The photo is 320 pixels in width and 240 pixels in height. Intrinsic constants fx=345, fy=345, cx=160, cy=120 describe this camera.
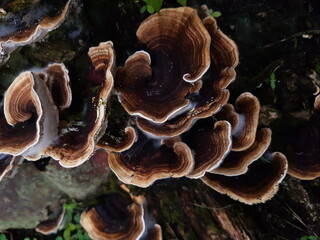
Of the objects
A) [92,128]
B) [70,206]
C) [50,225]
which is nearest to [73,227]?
[50,225]

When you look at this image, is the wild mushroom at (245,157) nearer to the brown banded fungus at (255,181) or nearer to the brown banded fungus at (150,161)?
the brown banded fungus at (255,181)

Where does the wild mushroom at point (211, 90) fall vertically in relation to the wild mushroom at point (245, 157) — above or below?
above

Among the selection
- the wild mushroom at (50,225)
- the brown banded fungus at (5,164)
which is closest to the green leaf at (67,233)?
the wild mushroom at (50,225)

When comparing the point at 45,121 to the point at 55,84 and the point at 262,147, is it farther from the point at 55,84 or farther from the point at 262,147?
the point at 262,147

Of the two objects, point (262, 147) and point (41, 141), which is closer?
point (41, 141)

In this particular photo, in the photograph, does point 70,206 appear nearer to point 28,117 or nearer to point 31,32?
point 28,117

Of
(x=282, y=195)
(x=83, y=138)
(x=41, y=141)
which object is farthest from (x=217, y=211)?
(x=41, y=141)

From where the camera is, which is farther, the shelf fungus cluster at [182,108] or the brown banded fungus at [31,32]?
the shelf fungus cluster at [182,108]
